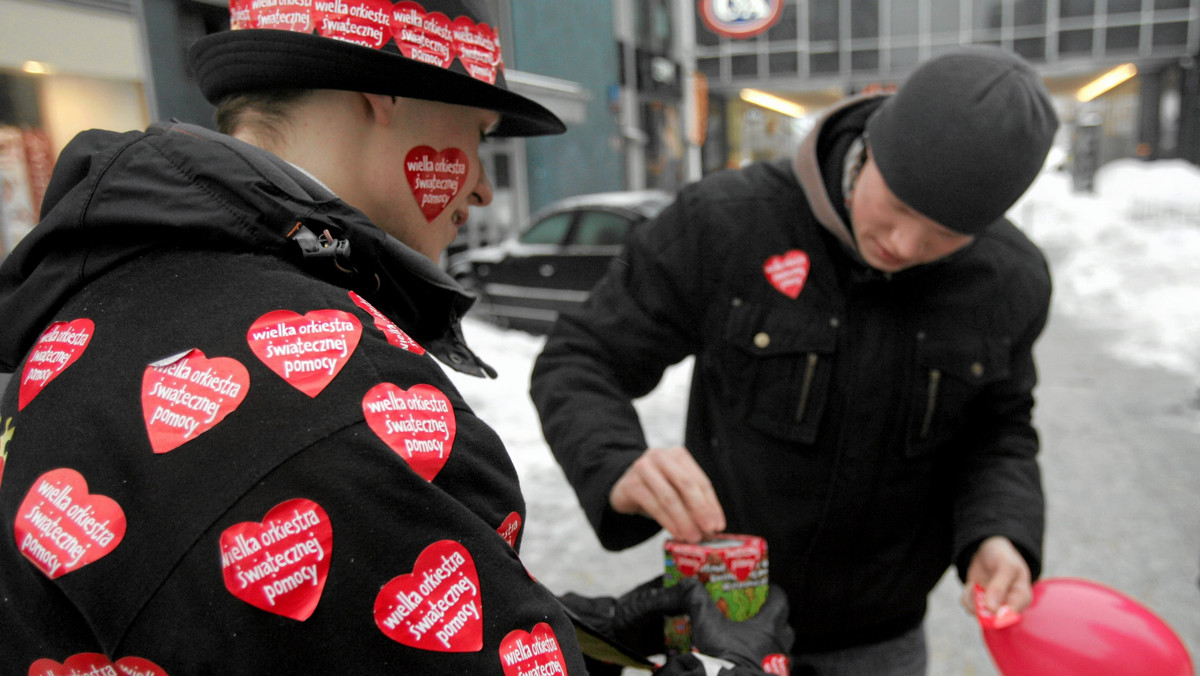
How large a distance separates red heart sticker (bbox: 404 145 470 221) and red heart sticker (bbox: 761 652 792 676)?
943mm

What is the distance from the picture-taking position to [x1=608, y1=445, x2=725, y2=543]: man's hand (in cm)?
142

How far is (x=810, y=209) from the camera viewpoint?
1861 millimetres

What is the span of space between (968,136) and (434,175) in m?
1.05

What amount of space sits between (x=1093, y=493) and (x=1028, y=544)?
Result: 3358 millimetres

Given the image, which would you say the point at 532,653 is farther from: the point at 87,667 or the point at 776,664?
the point at 776,664

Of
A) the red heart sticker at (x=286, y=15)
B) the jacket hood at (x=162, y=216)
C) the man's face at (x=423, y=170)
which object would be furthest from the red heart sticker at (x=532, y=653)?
the red heart sticker at (x=286, y=15)

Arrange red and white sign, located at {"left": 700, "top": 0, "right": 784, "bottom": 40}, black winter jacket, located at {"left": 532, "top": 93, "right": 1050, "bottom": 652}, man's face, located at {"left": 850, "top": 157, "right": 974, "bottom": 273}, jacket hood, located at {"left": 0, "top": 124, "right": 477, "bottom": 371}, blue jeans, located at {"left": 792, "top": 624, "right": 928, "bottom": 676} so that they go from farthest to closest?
red and white sign, located at {"left": 700, "top": 0, "right": 784, "bottom": 40}
blue jeans, located at {"left": 792, "top": 624, "right": 928, "bottom": 676}
black winter jacket, located at {"left": 532, "top": 93, "right": 1050, "bottom": 652}
man's face, located at {"left": 850, "top": 157, "right": 974, "bottom": 273}
jacket hood, located at {"left": 0, "top": 124, "right": 477, "bottom": 371}

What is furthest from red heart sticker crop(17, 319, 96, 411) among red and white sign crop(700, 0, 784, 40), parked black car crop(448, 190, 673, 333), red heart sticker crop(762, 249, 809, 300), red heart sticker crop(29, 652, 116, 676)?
red and white sign crop(700, 0, 784, 40)

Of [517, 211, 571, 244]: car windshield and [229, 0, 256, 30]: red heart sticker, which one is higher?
[229, 0, 256, 30]: red heart sticker

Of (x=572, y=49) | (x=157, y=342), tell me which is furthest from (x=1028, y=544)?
(x=572, y=49)

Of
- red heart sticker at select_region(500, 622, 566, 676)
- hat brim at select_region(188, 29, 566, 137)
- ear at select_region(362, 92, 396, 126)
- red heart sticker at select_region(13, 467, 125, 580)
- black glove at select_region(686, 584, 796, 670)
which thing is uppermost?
hat brim at select_region(188, 29, 566, 137)

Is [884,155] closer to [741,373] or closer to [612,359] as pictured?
[741,373]

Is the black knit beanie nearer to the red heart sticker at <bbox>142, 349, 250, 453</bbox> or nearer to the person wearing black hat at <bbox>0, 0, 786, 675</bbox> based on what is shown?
the person wearing black hat at <bbox>0, 0, 786, 675</bbox>

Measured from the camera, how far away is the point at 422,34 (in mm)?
1055
